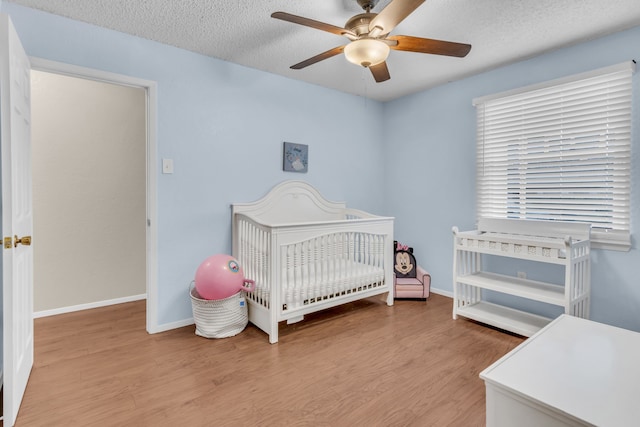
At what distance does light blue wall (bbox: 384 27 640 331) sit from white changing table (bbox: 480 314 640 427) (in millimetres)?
1096

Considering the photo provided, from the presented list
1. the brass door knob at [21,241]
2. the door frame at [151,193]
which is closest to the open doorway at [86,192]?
the door frame at [151,193]

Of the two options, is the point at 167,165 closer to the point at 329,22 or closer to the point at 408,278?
the point at 329,22

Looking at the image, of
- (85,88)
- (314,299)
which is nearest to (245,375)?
(314,299)

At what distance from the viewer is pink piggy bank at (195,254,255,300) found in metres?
2.39

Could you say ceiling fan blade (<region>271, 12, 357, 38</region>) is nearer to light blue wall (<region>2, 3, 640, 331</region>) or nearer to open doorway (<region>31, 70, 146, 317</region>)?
light blue wall (<region>2, 3, 640, 331</region>)

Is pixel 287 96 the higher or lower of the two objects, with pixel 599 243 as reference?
higher

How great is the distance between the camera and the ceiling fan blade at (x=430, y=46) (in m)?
1.80

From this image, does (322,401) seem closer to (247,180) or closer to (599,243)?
(247,180)

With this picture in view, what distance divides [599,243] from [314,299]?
2201 millimetres

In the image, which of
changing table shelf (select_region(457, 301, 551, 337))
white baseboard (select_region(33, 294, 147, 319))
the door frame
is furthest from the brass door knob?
changing table shelf (select_region(457, 301, 551, 337))

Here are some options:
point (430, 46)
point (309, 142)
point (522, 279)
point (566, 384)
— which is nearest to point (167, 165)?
point (309, 142)

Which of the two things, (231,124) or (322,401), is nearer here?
(322,401)

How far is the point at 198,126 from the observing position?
8.95 ft

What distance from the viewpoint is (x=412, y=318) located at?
9.45ft
